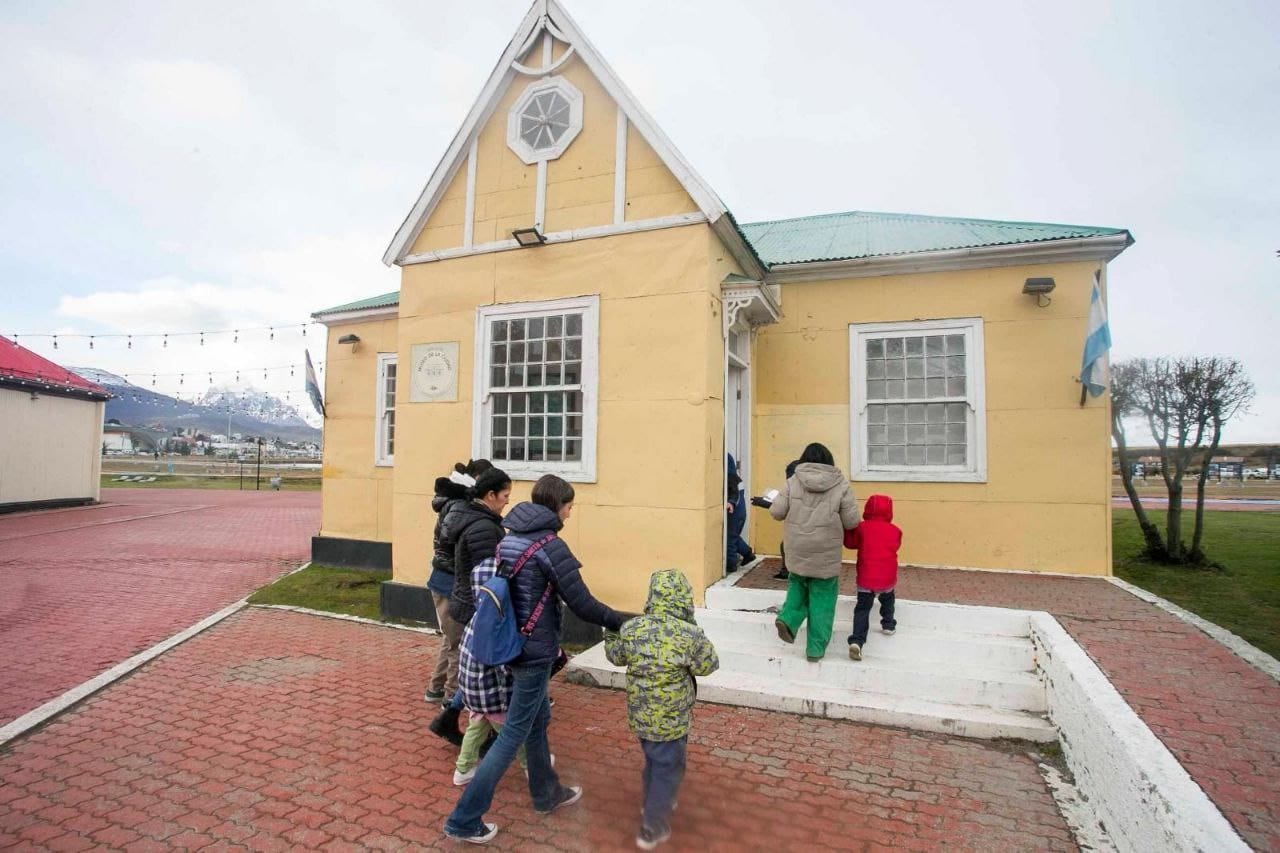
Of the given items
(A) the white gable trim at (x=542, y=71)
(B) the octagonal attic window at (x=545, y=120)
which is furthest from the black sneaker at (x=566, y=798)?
(B) the octagonal attic window at (x=545, y=120)

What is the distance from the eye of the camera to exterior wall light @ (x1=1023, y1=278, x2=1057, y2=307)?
23.8 feet

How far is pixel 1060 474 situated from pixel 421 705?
7.19 m

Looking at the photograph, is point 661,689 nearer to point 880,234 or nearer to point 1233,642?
point 1233,642

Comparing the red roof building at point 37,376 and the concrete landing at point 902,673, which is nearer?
the concrete landing at point 902,673

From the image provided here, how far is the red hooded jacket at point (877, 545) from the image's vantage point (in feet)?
17.0

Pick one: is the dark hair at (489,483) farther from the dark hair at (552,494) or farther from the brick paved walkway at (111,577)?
the brick paved walkway at (111,577)

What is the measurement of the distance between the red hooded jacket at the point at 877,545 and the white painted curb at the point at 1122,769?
4.00ft

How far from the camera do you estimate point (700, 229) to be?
6613mm

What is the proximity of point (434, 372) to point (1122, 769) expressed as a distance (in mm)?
7244

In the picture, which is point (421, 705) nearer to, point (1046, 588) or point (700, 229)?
point (700, 229)

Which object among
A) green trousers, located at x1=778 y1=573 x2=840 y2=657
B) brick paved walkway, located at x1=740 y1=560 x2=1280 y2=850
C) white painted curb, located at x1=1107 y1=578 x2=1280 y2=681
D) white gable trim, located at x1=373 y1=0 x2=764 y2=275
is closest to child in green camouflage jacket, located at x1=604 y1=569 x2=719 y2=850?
green trousers, located at x1=778 y1=573 x2=840 y2=657

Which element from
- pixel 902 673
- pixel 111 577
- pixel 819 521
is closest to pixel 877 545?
pixel 819 521

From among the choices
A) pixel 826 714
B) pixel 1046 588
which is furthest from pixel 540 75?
pixel 1046 588

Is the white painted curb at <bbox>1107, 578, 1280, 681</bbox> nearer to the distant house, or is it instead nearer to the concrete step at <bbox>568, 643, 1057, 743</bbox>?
the concrete step at <bbox>568, 643, 1057, 743</bbox>
